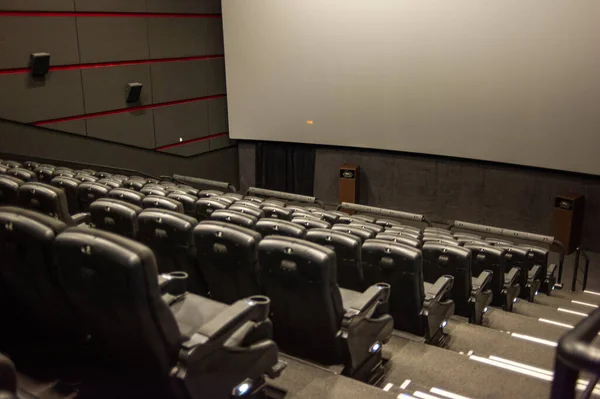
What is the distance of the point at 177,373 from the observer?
1.83m

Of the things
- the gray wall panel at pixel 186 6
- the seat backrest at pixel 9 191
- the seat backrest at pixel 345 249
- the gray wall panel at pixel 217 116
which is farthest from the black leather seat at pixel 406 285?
the gray wall panel at pixel 217 116

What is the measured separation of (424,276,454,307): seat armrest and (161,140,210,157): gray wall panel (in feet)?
20.9

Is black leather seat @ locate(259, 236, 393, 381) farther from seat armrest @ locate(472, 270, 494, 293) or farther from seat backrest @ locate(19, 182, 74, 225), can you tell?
seat backrest @ locate(19, 182, 74, 225)

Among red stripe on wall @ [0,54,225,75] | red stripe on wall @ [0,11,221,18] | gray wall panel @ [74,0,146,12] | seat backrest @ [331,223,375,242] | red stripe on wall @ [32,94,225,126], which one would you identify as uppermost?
gray wall panel @ [74,0,146,12]

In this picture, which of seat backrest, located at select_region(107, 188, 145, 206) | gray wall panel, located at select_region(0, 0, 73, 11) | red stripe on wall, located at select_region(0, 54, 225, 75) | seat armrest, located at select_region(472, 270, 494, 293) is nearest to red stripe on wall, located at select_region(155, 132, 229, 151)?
red stripe on wall, located at select_region(0, 54, 225, 75)

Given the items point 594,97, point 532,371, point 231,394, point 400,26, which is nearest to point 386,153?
point 400,26

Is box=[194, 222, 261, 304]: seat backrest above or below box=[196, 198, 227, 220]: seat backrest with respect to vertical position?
above

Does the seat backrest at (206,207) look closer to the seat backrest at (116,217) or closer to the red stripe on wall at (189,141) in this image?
the seat backrest at (116,217)

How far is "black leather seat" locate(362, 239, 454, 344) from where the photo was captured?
319 centimetres

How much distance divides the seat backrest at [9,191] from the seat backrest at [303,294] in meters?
1.97

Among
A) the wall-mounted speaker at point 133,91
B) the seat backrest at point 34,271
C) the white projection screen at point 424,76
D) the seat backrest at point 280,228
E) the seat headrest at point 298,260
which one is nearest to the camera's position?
the seat backrest at point 34,271

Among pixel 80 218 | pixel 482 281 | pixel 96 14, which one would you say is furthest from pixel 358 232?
pixel 96 14

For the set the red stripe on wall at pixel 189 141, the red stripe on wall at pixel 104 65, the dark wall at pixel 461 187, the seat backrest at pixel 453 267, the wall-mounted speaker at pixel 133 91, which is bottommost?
the dark wall at pixel 461 187

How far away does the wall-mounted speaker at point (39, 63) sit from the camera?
6879 millimetres
